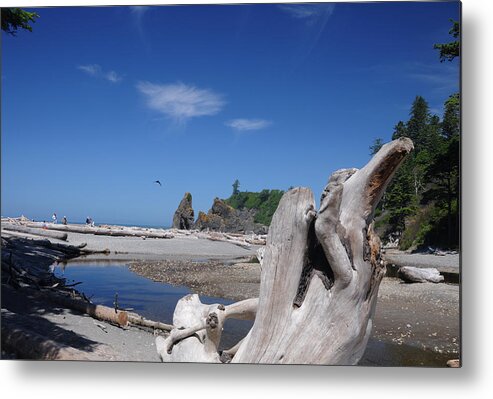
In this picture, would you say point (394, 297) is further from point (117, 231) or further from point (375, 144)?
point (117, 231)

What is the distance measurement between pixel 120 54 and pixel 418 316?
6140mm

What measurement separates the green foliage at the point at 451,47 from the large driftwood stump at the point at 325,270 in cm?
191

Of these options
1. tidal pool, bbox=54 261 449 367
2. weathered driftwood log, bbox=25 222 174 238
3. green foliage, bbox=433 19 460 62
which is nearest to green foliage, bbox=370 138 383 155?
green foliage, bbox=433 19 460 62

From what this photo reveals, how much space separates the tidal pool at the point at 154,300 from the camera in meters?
5.84

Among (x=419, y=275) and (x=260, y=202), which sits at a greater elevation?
(x=260, y=202)

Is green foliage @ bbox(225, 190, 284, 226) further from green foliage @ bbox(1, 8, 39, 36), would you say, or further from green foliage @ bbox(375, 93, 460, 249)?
green foliage @ bbox(1, 8, 39, 36)

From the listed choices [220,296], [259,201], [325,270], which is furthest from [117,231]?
[325,270]

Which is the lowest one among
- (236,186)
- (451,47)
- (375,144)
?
(236,186)

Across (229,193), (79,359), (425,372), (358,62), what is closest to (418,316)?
(425,372)

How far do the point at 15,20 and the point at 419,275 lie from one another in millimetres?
7706

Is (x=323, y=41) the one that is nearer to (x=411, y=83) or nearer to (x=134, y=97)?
(x=411, y=83)

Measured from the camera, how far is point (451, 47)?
4.52 metres

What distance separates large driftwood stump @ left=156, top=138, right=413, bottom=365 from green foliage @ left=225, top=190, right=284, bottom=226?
1491mm

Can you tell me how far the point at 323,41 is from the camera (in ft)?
16.4
